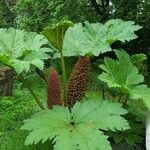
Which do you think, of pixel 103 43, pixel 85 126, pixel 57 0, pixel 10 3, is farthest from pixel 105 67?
pixel 10 3

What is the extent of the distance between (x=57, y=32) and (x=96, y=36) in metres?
0.83

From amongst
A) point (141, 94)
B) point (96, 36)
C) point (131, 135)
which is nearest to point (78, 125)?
point (141, 94)

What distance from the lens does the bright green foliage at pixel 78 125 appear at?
330cm

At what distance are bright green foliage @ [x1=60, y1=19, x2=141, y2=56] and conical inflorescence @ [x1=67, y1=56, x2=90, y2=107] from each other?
119 millimetres

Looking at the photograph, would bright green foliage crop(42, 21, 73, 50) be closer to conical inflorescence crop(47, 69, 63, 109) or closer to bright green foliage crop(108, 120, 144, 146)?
conical inflorescence crop(47, 69, 63, 109)

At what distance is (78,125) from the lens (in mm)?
3508

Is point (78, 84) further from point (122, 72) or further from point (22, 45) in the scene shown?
point (22, 45)

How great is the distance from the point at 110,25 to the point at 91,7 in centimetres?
444

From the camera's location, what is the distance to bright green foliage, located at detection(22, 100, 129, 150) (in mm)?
3297

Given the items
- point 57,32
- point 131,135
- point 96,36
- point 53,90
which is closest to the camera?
point 57,32

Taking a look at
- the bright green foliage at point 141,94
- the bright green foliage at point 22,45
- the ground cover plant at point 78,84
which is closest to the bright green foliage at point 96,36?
the ground cover plant at point 78,84

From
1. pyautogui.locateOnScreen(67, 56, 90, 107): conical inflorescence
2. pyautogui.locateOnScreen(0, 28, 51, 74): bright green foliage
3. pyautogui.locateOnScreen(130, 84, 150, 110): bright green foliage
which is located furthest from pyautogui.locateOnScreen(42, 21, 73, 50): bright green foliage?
pyautogui.locateOnScreen(130, 84, 150, 110): bright green foliage

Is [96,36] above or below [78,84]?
above

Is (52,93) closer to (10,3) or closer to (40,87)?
(40,87)
